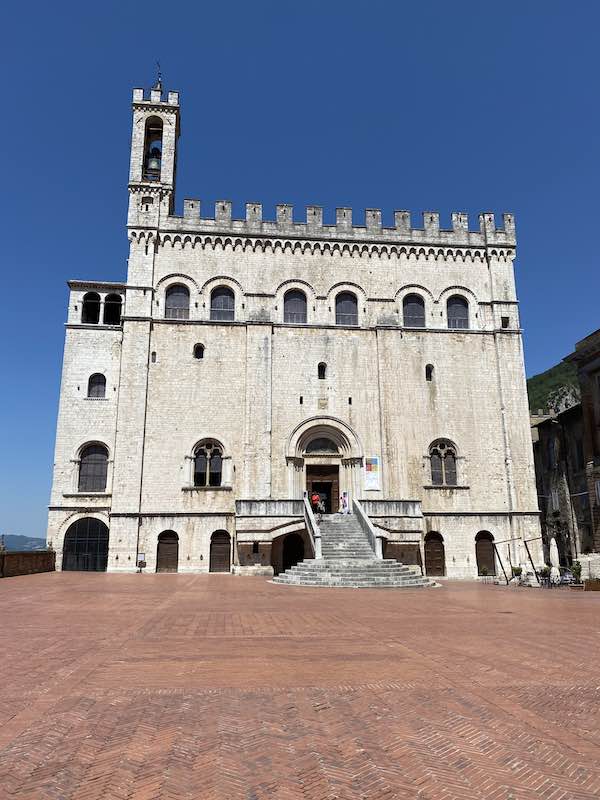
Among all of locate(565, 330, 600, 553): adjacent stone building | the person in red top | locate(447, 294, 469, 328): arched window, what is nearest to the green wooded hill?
locate(565, 330, 600, 553): adjacent stone building

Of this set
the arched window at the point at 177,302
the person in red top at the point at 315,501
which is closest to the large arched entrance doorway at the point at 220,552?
the person in red top at the point at 315,501

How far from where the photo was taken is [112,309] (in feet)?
109

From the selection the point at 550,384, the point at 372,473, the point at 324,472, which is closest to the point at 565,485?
the point at 372,473

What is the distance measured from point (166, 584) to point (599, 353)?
84.3ft

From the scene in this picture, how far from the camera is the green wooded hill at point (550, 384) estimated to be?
2923 inches

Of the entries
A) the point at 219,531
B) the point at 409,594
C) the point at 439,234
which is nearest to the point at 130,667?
the point at 409,594

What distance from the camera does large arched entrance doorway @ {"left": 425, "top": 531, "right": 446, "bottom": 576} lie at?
29016 millimetres

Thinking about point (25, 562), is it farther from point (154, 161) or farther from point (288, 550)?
point (154, 161)

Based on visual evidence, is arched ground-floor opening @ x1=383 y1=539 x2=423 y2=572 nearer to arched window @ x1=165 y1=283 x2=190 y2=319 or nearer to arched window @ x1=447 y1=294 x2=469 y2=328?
arched window @ x1=447 y1=294 x2=469 y2=328

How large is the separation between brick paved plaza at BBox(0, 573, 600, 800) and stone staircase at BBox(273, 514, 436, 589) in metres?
8.06

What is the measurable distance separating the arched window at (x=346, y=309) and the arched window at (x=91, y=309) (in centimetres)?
1374

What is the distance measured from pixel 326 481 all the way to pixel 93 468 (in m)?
12.5

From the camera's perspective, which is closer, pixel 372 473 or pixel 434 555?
pixel 434 555

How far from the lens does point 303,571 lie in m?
21.8
